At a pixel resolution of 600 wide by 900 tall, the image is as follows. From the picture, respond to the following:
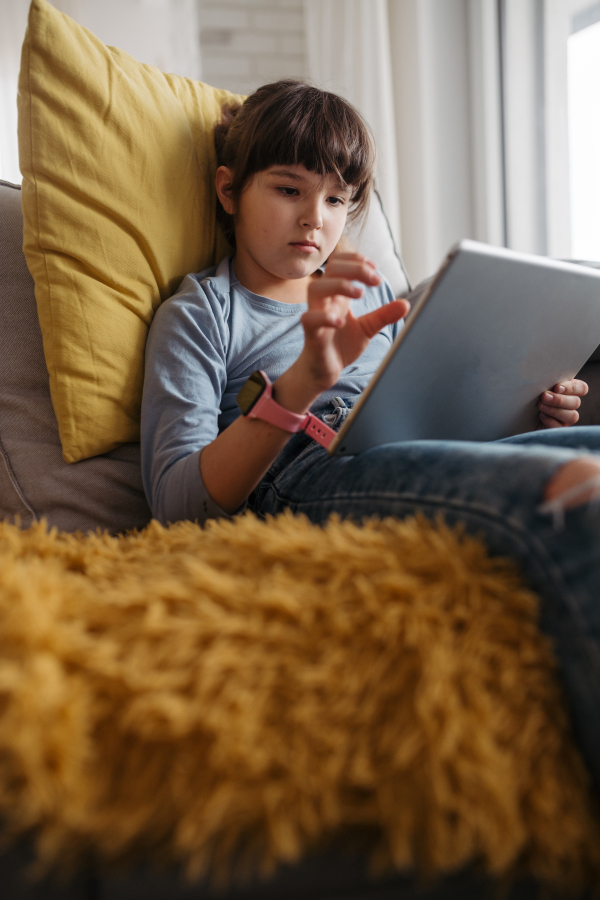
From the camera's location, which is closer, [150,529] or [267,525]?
[267,525]

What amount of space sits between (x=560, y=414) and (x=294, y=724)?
1.98 feet

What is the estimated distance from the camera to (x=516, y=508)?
1.43 feet

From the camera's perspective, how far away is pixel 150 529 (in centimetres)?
62

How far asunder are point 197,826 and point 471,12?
2.37m

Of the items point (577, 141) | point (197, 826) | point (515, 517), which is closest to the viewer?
point (197, 826)

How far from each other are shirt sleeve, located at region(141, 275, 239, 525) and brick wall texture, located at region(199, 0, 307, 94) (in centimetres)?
169

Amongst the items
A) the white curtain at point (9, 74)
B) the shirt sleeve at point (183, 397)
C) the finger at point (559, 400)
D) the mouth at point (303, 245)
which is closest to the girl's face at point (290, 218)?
the mouth at point (303, 245)

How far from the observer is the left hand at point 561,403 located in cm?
80

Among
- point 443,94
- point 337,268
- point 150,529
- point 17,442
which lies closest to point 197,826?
point 150,529

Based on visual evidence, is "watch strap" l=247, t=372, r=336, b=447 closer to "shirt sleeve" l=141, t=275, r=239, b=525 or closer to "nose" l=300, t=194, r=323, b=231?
"shirt sleeve" l=141, t=275, r=239, b=525

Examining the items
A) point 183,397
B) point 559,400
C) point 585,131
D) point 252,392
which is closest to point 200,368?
point 183,397

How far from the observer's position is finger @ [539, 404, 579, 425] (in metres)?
0.81

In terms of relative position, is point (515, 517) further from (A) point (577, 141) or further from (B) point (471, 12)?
(B) point (471, 12)

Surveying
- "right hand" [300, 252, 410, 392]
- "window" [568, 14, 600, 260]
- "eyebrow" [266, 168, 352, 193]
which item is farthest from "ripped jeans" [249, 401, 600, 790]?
"window" [568, 14, 600, 260]
